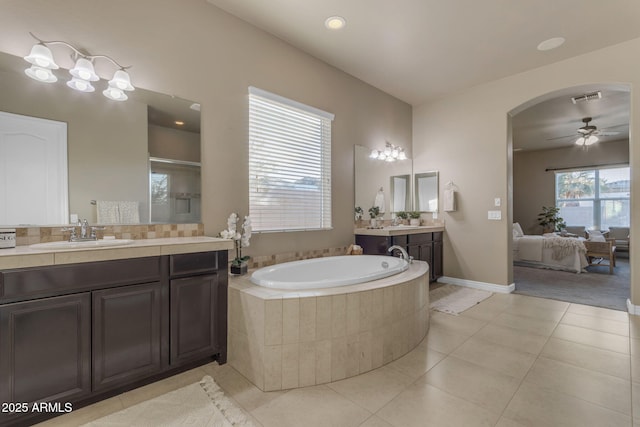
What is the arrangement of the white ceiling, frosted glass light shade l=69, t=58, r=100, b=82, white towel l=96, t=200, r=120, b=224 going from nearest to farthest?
frosted glass light shade l=69, t=58, r=100, b=82, white towel l=96, t=200, r=120, b=224, the white ceiling

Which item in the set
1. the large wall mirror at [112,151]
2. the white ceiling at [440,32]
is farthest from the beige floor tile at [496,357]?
the white ceiling at [440,32]

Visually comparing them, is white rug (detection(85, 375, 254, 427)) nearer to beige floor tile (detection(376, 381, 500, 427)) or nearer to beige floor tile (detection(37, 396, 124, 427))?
beige floor tile (detection(37, 396, 124, 427))

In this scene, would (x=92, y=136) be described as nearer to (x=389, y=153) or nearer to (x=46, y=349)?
(x=46, y=349)

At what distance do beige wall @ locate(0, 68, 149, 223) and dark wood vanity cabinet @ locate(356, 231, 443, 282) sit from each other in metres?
2.49

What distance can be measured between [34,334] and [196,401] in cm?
89

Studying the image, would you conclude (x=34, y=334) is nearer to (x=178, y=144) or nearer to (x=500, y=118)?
(x=178, y=144)

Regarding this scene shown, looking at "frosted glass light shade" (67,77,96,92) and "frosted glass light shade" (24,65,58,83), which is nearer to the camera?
"frosted glass light shade" (24,65,58,83)

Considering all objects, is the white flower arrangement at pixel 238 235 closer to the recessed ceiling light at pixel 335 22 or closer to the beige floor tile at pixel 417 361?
the beige floor tile at pixel 417 361

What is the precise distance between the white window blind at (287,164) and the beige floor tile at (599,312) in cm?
291

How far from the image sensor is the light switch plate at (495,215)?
389cm

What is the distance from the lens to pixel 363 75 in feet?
12.2

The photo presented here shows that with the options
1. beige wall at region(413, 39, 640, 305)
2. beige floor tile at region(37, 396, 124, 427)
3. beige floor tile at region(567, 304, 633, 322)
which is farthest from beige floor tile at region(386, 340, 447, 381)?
beige wall at region(413, 39, 640, 305)

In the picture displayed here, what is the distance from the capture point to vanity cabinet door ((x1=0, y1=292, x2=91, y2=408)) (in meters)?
1.36

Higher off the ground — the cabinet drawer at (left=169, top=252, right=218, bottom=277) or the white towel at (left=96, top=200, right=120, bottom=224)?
the white towel at (left=96, top=200, right=120, bottom=224)
